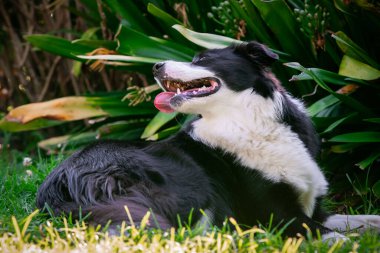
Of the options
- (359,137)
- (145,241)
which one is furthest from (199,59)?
(145,241)

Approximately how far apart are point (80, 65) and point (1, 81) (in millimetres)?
1256

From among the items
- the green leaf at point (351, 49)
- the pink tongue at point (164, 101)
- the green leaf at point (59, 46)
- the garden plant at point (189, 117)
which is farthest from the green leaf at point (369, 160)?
the green leaf at point (59, 46)

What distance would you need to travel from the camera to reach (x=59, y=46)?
5.26 meters

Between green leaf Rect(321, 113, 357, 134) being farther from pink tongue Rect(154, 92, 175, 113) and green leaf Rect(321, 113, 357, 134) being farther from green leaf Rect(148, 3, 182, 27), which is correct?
green leaf Rect(148, 3, 182, 27)

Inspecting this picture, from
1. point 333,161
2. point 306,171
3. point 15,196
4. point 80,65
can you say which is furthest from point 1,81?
point 306,171

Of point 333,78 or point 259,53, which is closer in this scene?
point 259,53

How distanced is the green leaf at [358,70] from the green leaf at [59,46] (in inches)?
85.8

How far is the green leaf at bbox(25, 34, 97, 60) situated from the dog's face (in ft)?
6.00

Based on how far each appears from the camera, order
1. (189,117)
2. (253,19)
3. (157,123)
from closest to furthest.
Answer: (253,19) → (189,117) → (157,123)

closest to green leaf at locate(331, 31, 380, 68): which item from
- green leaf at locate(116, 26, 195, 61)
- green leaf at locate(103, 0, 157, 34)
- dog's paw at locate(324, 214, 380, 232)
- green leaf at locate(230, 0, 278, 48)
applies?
green leaf at locate(230, 0, 278, 48)

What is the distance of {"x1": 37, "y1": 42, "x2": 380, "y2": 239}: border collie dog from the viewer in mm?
3082

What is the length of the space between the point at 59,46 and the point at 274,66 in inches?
71.7

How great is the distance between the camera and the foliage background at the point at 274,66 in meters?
4.00

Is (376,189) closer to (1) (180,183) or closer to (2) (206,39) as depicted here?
(1) (180,183)
